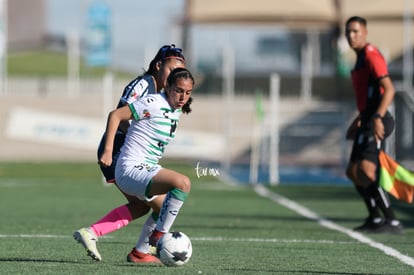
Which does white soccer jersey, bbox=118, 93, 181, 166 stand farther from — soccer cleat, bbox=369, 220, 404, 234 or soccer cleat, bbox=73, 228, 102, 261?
soccer cleat, bbox=369, 220, 404, 234

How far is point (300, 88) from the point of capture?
37.2 m

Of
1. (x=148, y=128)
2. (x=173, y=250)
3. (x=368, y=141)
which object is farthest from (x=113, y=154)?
(x=368, y=141)

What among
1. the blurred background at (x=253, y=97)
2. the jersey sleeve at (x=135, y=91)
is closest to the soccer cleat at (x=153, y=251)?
the jersey sleeve at (x=135, y=91)

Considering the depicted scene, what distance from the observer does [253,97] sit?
35.6 m

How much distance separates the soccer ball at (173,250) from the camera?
8875mm

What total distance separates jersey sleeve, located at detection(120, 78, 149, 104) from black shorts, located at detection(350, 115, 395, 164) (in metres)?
3.94

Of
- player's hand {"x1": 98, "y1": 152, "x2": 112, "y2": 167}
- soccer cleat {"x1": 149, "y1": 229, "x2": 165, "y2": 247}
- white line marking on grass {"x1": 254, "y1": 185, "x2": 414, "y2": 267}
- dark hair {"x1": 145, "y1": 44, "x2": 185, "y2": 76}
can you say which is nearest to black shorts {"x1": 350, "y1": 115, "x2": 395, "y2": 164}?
white line marking on grass {"x1": 254, "y1": 185, "x2": 414, "y2": 267}

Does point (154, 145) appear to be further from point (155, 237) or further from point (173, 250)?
point (173, 250)

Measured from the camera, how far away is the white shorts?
351 inches

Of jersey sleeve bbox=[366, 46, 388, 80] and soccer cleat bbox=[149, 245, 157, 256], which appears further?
jersey sleeve bbox=[366, 46, 388, 80]

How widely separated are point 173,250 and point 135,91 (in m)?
1.26

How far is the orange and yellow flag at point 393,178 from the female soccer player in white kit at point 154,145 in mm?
4175

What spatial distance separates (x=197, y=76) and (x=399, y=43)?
331 inches

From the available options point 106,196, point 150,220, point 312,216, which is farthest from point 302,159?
point 150,220
